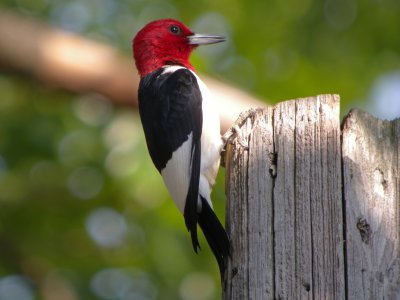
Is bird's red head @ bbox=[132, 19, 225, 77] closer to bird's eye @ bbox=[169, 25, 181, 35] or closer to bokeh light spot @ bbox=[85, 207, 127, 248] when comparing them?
bird's eye @ bbox=[169, 25, 181, 35]

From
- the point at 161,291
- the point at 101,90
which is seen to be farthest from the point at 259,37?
the point at 161,291

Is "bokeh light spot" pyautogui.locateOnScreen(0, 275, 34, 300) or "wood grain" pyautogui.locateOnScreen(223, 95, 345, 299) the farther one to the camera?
"bokeh light spot" pyautogui.locateOnScreen(0, 275, 34, 300)

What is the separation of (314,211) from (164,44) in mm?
2983

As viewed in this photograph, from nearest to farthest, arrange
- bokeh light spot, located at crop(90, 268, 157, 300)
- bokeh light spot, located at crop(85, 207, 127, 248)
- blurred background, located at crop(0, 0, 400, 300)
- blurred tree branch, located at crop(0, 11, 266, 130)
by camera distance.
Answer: blurred tree branch, located at crop(0, 11, 266, 130) < blurred background, located at crop(0, 0, 400, 300) < bokeh light spot, located at crop(90, 268, 157, 300) < bokeh light spot, located at crop(85, 207, 127, 248)

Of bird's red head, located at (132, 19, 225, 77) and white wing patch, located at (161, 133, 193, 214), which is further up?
bird's red head, located at (132, 19, 225, 77)

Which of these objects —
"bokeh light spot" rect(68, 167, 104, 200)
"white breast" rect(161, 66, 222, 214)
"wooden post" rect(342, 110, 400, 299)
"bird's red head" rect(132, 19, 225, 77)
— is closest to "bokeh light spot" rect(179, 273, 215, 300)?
"bokeh light spot" rect(68, 167, 104, 200)

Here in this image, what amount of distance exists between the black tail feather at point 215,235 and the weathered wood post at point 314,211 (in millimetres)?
85

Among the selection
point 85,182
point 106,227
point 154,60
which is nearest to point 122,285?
point 106,227

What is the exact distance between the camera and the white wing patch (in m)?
4.50

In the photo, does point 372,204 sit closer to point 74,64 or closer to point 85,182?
point 74,64

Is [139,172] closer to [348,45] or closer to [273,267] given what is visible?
[348,45]

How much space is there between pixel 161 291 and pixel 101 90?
6.50 feet

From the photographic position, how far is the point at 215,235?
3785 millimetres

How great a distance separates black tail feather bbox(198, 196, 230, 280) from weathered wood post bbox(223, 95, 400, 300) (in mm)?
85
